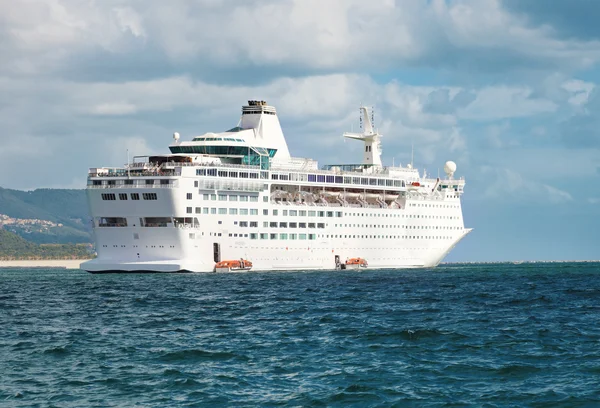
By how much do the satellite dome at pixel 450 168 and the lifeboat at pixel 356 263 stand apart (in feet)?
80.1

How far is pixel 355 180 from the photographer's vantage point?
110 metres

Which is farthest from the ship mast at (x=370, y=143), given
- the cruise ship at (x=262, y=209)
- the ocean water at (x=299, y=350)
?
the ocean water at (x=299, y=350)

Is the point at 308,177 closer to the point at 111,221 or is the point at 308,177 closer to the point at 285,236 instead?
the point at 285,236

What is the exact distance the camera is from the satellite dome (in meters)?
123

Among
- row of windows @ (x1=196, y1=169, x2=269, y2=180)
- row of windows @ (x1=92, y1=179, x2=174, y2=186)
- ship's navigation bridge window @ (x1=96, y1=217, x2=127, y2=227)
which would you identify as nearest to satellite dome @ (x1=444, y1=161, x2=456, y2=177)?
row of windows @ (x1=196, y1=169, x2=269, y2=180)

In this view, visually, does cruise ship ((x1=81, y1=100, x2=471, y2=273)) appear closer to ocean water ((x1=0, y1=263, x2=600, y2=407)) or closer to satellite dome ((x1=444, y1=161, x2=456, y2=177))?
satellite dome ((x1=444, y1=161, x2=456, y2=177))

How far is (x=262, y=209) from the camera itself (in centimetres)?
9388

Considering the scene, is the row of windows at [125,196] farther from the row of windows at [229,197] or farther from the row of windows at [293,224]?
the row of windows at [293,224]

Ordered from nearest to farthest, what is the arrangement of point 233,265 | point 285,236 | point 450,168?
point 233,265 < point 285,236 < point 450,168

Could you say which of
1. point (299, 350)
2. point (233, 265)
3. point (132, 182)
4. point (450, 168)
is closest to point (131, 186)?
point (132, 182)

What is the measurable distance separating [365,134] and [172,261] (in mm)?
44251

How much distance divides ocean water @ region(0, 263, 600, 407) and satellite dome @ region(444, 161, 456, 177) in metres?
63.9

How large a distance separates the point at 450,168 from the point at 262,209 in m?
38.4

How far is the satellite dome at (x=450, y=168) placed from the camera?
403ft
